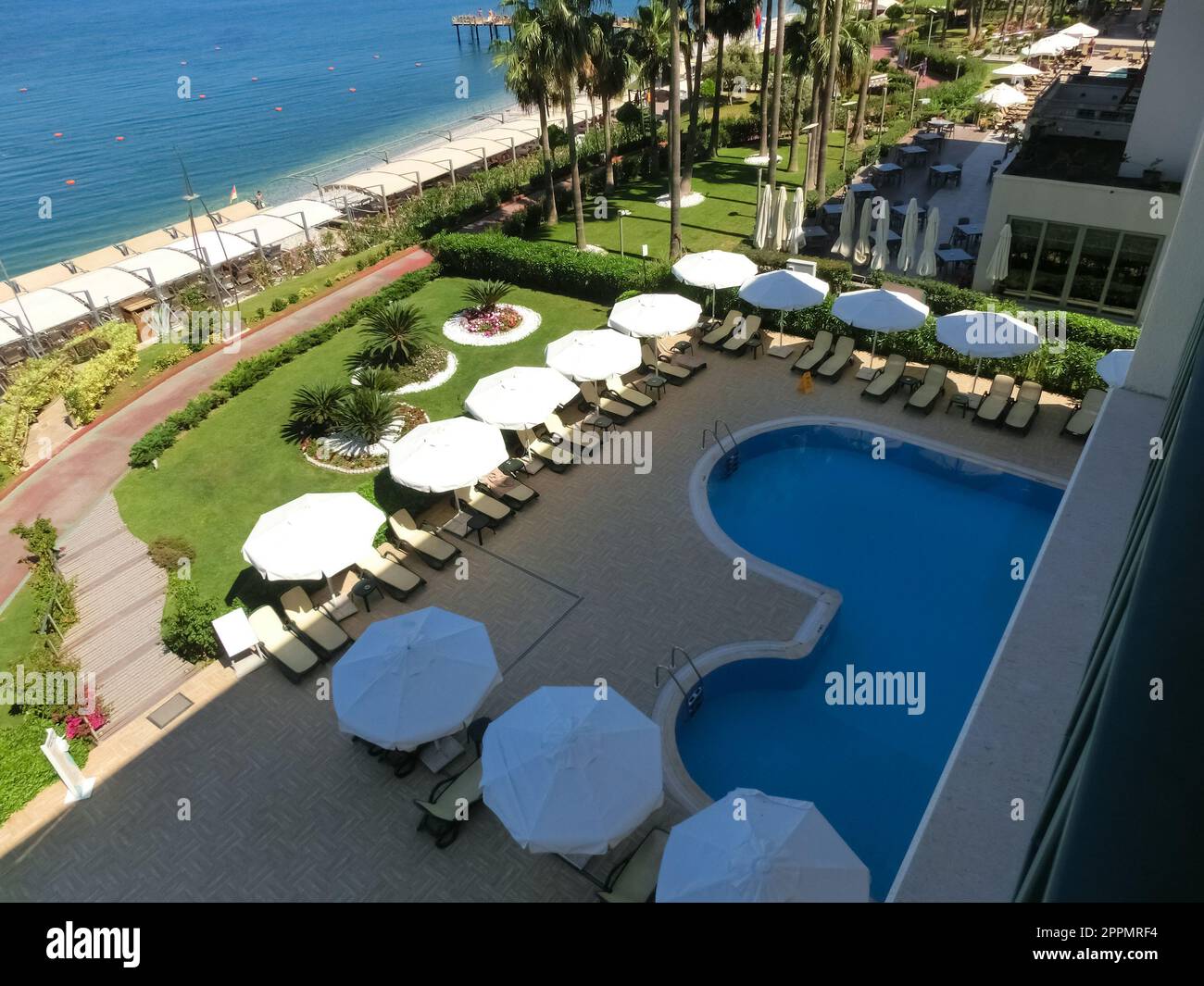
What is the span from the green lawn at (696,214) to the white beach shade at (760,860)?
2400cm

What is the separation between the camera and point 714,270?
22172 millimetres

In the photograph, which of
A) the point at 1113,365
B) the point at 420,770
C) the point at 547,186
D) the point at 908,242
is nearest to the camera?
the point at 420,770

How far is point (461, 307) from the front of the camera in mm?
27000

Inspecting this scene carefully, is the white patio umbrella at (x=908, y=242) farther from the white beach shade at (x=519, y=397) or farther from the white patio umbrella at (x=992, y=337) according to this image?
the white beach shade at (x=519, y=397)

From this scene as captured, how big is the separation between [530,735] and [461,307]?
19.5 meters

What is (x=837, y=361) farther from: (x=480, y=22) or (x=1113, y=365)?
(x=480, y=22)

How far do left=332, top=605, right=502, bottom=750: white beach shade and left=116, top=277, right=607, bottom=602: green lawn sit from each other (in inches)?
209

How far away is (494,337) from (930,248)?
13648mm

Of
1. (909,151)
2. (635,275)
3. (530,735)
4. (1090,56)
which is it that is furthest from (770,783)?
(1090,56)

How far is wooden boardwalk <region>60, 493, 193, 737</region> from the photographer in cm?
1427

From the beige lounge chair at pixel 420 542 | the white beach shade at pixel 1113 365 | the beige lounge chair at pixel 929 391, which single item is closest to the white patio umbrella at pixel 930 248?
the beige lounge chair at pixel 929 391

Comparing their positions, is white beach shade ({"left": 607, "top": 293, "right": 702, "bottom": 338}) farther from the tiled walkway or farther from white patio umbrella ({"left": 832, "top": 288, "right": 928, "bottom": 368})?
white patio umbrella ({"left": 832, "top": 288, "right": 928, "bottom": 368})

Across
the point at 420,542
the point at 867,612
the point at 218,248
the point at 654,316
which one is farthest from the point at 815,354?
the point at 218,248
